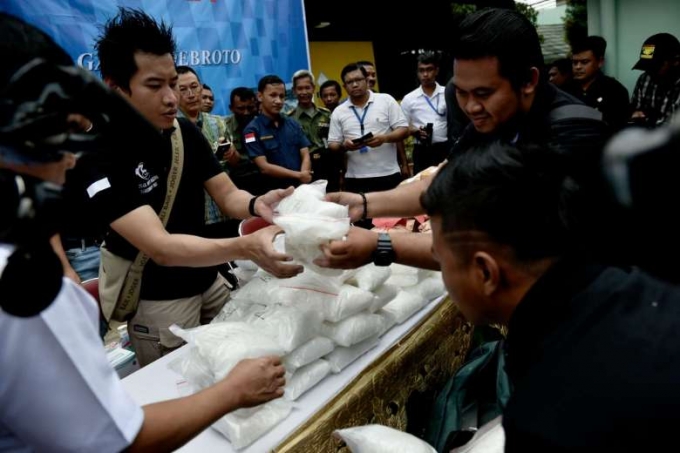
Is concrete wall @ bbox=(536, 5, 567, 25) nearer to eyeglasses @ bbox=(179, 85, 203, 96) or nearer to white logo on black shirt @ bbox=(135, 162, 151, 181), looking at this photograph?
eyeglasses @ bbox=(179, 85, 203, 96)

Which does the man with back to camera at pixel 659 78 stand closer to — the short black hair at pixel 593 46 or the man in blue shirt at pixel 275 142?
the short black hair at pixel 593 46

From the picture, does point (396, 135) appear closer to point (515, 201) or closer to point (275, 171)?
point (275, 171)

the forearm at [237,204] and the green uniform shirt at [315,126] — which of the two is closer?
the forearm at [237,204]

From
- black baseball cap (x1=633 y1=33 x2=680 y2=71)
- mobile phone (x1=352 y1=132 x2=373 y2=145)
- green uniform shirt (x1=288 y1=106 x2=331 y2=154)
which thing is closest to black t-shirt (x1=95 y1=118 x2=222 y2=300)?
mobile phone (x1=352 y1=132 x2=373 y2=145)

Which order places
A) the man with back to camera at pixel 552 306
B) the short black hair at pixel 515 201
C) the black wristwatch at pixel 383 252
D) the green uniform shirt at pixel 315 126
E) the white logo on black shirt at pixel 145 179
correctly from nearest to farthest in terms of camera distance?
the man with back to camera at pixel 552 306 → the short black hair at pixel 515 201 → the black wristwatch at pixel 383 252 → the white logo on black shirt at pixel 145 179 → the green uniform shirt at pixel 315 126

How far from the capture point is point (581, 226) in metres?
0.43

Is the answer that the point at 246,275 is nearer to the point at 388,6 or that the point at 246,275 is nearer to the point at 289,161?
the point at 289,161

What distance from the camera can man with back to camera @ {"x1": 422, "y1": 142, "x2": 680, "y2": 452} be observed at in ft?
2.06

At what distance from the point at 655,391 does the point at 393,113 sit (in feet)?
14.8

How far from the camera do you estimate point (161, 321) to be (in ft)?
6.16

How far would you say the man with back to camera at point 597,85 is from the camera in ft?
16.0

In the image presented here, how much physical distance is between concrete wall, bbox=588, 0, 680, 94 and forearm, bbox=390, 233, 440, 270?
8802 millimetres

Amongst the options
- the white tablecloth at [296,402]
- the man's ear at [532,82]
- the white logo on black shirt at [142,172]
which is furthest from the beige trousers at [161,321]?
the man's ear at [532,82]

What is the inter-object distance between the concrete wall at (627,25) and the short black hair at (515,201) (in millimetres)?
9264
